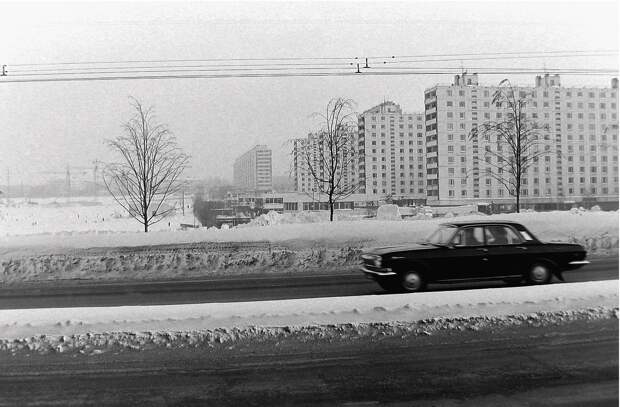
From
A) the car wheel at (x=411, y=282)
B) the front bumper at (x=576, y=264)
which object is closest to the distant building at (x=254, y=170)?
the car wheel at (x=411, y=282)

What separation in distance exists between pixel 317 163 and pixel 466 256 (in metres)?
1.33

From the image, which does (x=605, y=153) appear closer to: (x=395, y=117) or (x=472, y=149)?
(x=472, y=149)

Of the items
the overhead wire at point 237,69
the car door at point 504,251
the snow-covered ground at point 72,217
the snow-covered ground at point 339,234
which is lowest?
the car door at point 504,251

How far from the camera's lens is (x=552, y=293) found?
3568mm

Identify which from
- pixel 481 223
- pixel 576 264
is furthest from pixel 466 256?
pixel 576 264

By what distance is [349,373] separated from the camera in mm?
2930

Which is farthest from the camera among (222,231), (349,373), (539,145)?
(539,145)

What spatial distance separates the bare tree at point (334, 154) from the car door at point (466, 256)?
2.88 feet

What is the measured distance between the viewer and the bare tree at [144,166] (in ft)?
11.1

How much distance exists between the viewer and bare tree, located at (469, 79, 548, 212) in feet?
11.8

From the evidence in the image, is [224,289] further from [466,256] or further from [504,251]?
[504,251]

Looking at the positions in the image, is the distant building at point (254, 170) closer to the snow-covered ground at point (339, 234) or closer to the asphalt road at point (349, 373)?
the snow-covered ground at point (339, 234)

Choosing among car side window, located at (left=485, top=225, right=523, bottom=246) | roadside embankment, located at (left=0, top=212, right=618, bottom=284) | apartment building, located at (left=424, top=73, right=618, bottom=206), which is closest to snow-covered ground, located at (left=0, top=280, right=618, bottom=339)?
roadside embankment, located at (left=0, top=212, right=618, bottom=284)

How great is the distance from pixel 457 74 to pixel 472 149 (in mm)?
599
